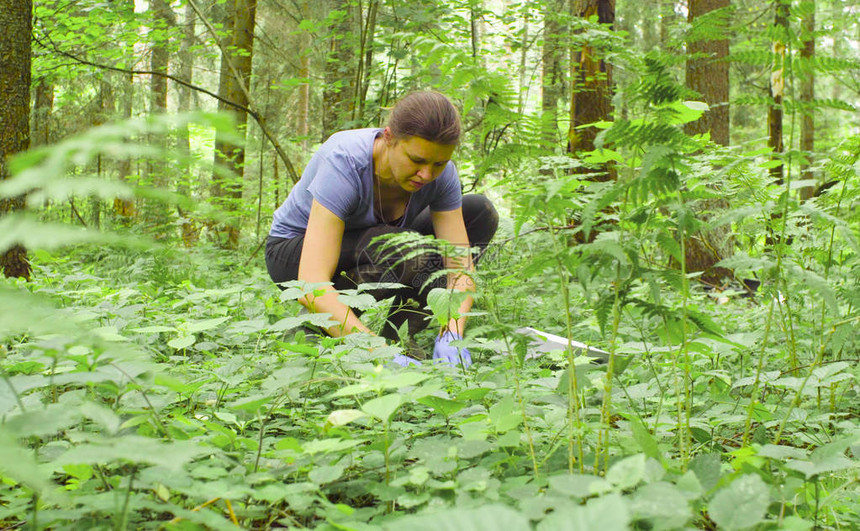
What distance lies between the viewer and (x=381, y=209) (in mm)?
3205

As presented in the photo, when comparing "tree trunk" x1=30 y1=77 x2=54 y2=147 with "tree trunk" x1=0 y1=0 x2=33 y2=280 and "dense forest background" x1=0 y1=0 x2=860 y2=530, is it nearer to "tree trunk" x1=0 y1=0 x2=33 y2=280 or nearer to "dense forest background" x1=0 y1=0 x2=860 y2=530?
"tree trunk" x1=0 y1=0 x2=33 y2=280

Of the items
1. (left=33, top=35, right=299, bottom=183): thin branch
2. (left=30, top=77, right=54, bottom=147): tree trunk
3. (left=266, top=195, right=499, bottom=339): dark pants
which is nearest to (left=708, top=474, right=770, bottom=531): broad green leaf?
(left=266, top=195, right=499, bottom=339): dark pants

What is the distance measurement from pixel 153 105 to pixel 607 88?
7457mm

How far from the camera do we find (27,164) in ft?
2.00

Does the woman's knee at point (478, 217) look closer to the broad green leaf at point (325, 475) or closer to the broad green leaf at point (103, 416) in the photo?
the broad green leaf at point (325, 475)

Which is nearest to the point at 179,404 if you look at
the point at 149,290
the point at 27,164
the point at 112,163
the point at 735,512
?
the point at 27,164

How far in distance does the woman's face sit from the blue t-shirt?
0.63ft

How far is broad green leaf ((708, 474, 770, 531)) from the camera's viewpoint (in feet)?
2.71

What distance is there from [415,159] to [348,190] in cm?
37

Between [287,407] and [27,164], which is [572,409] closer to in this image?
[287,407]

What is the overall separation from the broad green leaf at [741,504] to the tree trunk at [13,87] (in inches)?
164

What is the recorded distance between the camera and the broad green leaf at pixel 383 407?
1.03 meters

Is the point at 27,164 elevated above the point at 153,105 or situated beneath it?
situated beneath

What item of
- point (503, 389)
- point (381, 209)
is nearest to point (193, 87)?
point (381, 209)
